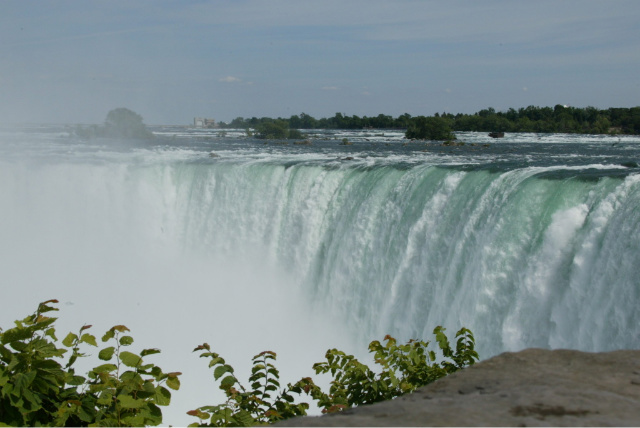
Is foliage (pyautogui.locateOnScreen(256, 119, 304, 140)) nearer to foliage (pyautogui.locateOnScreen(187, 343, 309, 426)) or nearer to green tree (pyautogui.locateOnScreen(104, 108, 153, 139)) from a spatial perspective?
green tree (pyautogui.locateOnScreen(104, 108, 153, 139))

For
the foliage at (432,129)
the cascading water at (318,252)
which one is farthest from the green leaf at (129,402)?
the foliage at (432,129)

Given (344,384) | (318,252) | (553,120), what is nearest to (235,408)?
(344,384)

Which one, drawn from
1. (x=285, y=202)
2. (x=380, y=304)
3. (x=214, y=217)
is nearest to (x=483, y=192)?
(x=380, y=304)

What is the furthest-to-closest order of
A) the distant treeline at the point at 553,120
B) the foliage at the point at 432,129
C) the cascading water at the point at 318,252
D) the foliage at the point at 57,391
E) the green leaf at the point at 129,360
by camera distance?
the distant treeline at the point at 553,120 → the foliage at the point at 432,129 → the cascading water at the point at 318,252 → the green leaf at the point at 129,360 → the foliage at the point at 57,391

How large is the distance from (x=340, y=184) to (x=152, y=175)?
641 cm

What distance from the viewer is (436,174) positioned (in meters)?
12.4

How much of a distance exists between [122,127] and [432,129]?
20.0m

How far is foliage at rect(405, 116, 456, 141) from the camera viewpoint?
3662 centimetres

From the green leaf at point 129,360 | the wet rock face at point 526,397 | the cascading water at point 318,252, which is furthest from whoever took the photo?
the cascading water at point 318,252

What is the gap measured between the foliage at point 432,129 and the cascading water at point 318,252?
1950 centimetres

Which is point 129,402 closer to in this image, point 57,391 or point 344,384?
point 57,391

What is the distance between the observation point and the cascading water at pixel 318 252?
28.4 feet

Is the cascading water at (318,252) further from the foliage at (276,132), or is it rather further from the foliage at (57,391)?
the foliage at (276,132)

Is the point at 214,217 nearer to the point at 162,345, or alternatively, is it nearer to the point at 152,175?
the point at 152,175
